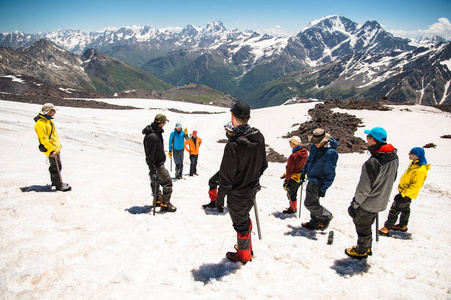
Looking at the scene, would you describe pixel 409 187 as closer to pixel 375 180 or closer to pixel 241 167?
pixel 375 180

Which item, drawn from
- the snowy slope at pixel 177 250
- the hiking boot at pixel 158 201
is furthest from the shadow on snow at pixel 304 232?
the hiking boot at pixel 158 201

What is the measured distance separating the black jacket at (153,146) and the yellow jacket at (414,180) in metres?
7.67

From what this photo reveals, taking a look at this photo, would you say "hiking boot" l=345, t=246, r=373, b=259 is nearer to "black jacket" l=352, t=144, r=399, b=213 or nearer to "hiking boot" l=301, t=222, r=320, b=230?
"black jacket" l=352, t=144, r=399, b=213

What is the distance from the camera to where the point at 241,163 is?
4.76 meters

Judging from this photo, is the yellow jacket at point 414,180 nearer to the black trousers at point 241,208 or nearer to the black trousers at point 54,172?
the black trousers at point 241,208

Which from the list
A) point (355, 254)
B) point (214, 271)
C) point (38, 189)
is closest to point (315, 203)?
point (355, 254)

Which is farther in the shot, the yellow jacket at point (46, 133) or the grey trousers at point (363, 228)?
the yellow jacket at point (46, 133)

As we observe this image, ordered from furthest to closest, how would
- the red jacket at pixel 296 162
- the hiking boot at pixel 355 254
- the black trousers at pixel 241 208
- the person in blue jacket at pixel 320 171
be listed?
the red jacket at pixel 296 162 < the person in blue jacket at pixel 320 171 < the hiking boot at pixel 355 254 < the black trousers at pixel 241 208

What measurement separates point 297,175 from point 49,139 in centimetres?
874

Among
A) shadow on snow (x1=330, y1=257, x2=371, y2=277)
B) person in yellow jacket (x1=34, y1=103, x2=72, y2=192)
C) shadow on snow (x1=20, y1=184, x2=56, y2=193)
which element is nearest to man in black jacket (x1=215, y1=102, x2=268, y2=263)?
shadow on snow (x1=330, y1=257, x2=371, y2=277)

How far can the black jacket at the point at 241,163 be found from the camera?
15.4 feet

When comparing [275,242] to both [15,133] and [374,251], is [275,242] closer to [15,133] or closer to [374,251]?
[374,251]

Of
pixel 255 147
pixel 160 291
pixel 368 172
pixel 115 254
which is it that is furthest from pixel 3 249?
pixel 368 172

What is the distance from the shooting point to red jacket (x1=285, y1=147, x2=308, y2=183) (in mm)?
7961
